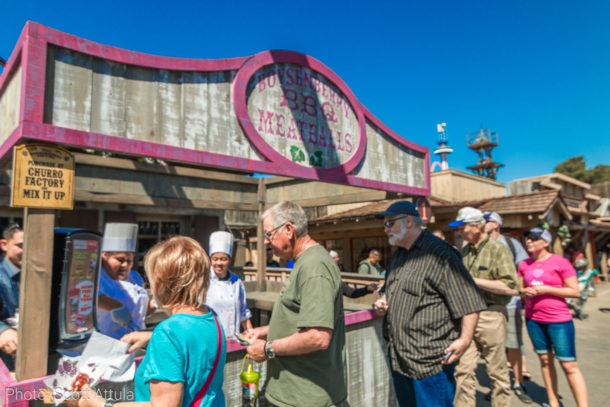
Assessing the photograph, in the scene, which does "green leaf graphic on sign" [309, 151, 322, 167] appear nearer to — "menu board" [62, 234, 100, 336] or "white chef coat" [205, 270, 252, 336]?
"white chef coat" [205, 270, 252, 336]

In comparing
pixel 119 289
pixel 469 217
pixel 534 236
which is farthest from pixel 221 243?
pixel 534 236

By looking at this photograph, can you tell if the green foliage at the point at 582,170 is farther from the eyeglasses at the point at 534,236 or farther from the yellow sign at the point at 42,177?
the yellow sign at the point at 42,177

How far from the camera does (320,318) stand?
1.71m

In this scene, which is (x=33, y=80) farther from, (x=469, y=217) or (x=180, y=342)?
(x=469, y=217)

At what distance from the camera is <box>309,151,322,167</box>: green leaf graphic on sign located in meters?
3.97

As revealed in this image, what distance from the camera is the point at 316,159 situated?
4.03 m

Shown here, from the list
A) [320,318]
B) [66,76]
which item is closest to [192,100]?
[66,76]

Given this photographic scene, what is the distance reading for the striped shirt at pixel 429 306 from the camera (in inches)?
87.0

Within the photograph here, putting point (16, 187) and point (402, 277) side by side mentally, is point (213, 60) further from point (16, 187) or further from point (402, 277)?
point (402, 277)

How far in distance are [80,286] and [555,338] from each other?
3.94m

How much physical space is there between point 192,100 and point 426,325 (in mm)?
2490

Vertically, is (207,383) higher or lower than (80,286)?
lower

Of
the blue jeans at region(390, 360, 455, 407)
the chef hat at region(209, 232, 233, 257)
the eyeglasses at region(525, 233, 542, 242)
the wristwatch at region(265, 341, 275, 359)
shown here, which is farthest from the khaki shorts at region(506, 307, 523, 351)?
the wristwatch at region(265, 341, 275, 359)

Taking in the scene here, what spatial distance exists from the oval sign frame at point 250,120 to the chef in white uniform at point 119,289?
135 cm
